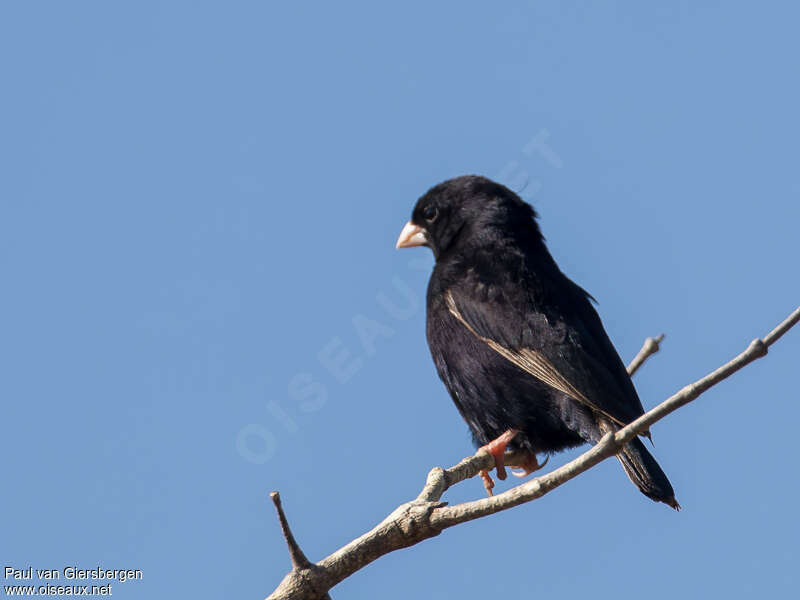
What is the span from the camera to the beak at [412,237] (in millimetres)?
8397

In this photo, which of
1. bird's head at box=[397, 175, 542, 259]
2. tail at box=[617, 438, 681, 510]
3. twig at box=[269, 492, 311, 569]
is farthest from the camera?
bird's head at box=[397, 175, 542, 259]

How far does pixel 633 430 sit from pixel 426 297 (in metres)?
3.74

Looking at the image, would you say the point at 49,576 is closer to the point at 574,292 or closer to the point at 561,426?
the point at 561,426

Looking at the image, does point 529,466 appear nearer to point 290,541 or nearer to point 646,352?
point 646,352

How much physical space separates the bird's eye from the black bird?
1.94ft

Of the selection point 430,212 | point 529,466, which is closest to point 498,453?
point 529,466

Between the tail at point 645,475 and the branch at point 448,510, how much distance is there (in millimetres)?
1747

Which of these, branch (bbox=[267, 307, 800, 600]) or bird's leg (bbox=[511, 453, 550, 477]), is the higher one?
bird's leg (bbox=[511, 453, 550, 477])

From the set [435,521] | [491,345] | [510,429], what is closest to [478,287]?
[491,345]

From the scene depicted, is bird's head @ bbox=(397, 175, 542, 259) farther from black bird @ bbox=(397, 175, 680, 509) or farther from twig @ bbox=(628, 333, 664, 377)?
twig @ bbox=(628, 333, 664, 377)

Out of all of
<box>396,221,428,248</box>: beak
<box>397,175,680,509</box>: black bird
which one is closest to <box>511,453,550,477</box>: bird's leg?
<box>397,175,680,509</box>: black bird

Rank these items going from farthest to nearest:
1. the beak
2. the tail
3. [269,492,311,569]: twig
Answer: the beak < the tail < [269,492,311,569]: twig

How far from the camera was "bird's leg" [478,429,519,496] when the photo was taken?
21.1ft

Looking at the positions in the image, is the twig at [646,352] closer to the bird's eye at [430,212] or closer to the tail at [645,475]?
the tail at [645,475]
